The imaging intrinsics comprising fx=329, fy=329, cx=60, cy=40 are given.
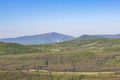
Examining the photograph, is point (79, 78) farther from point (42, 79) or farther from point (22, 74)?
point (22, 74)

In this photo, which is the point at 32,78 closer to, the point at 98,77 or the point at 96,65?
the point at 98,77

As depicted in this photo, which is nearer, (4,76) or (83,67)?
(4,76)

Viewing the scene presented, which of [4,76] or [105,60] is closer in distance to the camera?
[4,76]

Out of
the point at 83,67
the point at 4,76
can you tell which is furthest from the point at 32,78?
the point at 83,67

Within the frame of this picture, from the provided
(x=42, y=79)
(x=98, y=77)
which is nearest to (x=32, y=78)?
(x=42, y=79)

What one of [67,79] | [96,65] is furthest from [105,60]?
[67,79]

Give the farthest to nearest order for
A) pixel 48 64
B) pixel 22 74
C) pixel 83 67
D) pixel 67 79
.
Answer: pixel 48 64, pixel 83 67, pixel 22 74, pixel 67 79

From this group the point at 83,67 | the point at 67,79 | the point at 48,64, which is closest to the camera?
the point at 67,79

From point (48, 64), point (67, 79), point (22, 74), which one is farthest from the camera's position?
point (48, 64)
